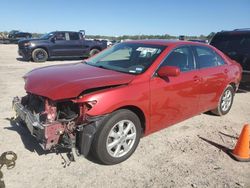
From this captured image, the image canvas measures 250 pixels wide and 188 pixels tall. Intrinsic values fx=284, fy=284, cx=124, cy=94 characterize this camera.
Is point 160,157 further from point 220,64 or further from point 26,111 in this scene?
point 220,64

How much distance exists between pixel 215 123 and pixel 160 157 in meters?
2.20

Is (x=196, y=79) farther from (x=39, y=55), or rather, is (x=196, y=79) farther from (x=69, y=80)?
(x=39, y=55)

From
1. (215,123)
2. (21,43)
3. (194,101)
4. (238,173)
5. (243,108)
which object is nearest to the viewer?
(238,173)

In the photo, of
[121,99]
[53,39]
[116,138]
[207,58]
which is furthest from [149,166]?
[53,39]

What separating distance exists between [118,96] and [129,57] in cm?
145

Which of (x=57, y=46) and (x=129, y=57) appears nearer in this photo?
(x=129, y=57)

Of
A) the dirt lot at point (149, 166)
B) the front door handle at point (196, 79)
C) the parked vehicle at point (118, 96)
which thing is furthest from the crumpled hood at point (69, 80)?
the front door handle at point (196, 79)

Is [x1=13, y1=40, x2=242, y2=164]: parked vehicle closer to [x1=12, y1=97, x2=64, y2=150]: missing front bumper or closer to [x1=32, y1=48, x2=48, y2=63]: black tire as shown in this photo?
[x1=12, y1=97, x2=64, y2=150]: missing front bumper

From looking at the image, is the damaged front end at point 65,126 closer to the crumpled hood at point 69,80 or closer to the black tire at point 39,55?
the crumpled hood at point 69,80

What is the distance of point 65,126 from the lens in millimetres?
3602

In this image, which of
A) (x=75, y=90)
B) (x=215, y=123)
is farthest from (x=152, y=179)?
(x=215, y=123)

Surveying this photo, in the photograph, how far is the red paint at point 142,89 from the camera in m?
3.63

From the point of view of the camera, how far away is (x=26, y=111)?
411 cm

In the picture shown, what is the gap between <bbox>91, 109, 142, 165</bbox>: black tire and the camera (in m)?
3.66
